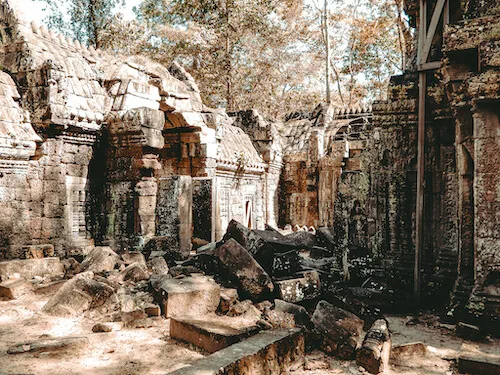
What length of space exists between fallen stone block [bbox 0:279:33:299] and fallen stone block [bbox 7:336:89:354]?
165 cm

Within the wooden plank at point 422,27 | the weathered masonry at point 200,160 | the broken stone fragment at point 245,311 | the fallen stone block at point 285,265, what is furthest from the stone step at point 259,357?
the wooden plank at point 422,27

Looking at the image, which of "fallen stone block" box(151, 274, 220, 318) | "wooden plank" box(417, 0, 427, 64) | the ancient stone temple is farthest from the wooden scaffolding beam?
the ancient stone temple

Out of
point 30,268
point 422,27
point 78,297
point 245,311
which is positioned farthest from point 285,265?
point 422,27

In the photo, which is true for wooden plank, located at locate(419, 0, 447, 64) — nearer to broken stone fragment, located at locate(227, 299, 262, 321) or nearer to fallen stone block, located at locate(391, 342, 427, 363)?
fallen stone block, located at locate(391, 342, 427, 363)

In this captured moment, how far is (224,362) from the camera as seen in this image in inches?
118

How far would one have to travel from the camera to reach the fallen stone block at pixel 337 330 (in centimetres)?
373

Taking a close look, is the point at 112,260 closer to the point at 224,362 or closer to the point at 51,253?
the point at 51,253

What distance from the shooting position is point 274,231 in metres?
8.26

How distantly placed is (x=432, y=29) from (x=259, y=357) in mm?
4846

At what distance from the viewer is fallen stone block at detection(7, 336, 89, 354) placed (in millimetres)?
3602

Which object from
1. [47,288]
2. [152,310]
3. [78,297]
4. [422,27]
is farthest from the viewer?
[422,27]

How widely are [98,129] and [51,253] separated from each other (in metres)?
2.54

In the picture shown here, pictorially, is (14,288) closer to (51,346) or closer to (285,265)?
(51,346)

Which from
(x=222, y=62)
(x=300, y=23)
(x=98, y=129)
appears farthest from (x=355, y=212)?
(x=300, y=23)
